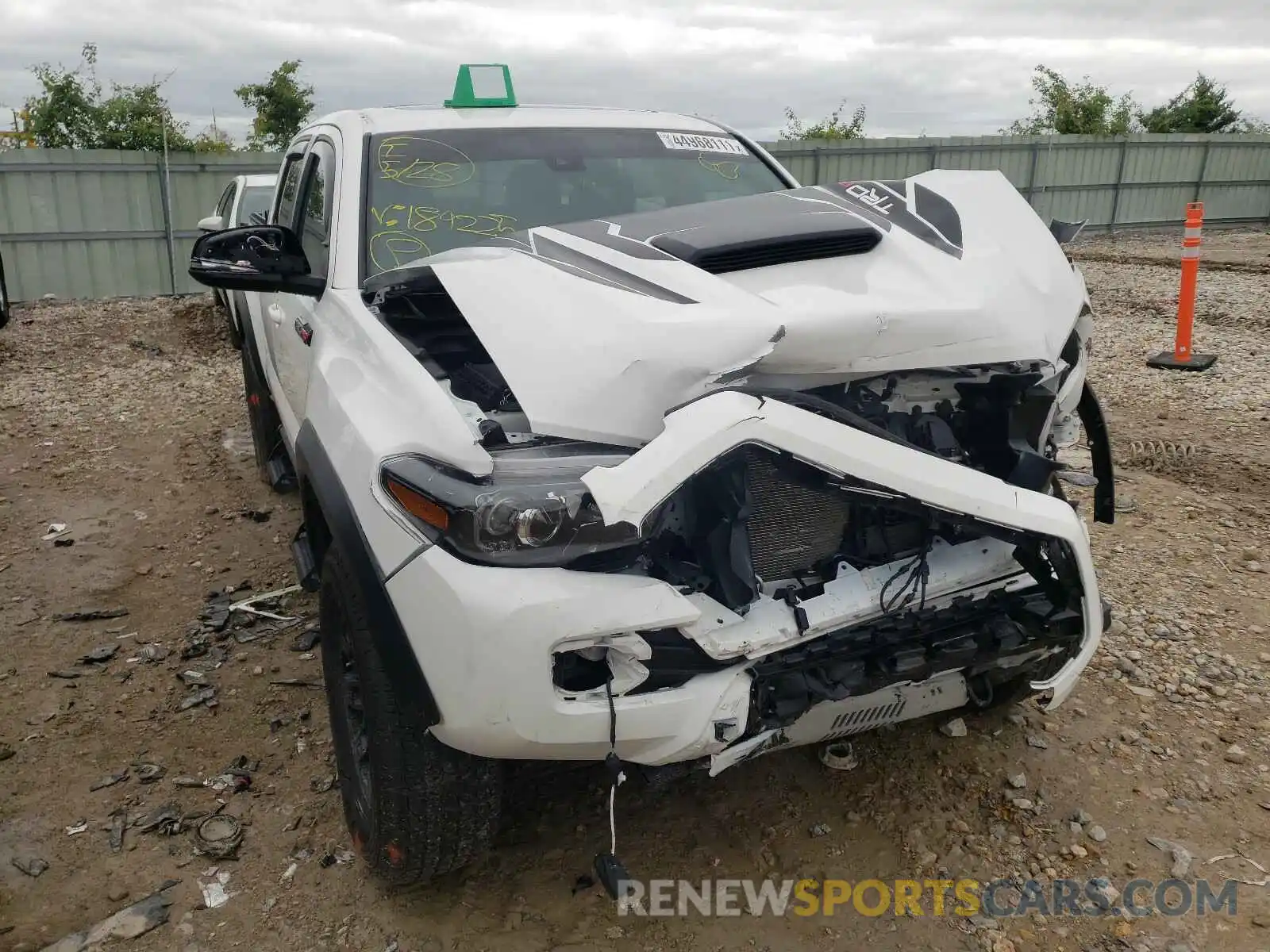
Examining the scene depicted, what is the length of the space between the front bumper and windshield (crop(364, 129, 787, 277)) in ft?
4.78

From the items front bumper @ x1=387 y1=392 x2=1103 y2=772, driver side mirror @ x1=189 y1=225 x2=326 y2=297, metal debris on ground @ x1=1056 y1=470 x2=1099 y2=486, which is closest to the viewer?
front bumper @ x1=387 y1=392 x2=1103 y2=772

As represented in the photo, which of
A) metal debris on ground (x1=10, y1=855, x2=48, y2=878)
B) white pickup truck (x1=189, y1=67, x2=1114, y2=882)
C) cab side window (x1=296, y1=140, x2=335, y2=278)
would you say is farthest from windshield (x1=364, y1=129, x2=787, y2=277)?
metal debris on ground (x1=10, y1=855, x2=48, y2=878)

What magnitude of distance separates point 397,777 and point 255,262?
1.65 m

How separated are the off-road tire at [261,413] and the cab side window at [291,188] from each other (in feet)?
2.59

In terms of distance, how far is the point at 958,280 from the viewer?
2215 mm

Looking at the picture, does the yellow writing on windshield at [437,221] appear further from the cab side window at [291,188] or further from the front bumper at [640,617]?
the front bumper at [640,617]

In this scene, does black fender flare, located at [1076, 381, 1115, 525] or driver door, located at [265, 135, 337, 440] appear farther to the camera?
driver door, located at [265, 135, 337, 440]

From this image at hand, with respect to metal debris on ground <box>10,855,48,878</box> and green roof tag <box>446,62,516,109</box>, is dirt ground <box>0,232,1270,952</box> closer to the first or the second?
metal debris on ground <box>10,855,48,878</box>

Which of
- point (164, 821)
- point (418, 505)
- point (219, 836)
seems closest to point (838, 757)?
point (418, 505)

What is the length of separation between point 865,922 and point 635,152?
8.46 feet

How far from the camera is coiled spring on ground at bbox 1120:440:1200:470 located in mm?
5305

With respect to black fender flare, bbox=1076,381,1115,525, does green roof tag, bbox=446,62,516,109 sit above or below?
above

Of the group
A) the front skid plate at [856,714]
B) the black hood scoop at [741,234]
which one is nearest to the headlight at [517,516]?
the front skid plate at [856,714]

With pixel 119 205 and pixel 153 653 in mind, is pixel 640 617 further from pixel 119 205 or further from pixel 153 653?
pixel 119 205
